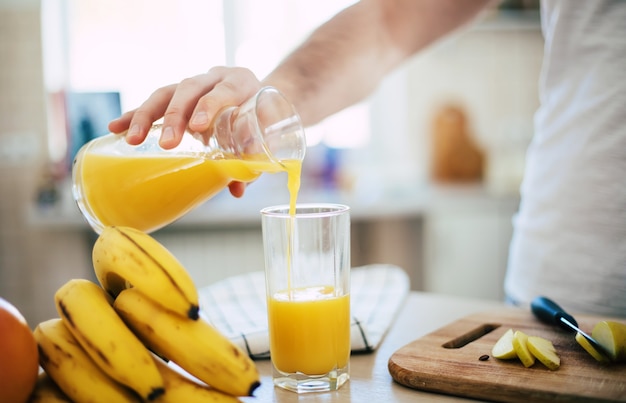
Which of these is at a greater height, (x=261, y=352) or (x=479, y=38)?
(x=479, y=38)

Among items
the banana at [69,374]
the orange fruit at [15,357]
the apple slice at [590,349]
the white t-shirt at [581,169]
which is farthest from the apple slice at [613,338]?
the orange fruit at [15,357]

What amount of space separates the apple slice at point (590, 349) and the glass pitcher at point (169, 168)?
0.43 m

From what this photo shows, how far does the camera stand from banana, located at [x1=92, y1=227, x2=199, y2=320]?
2.21 ft

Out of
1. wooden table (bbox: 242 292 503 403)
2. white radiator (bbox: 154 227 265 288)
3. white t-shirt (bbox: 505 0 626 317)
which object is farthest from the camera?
white radiator (bbox: 154 227 265 288)

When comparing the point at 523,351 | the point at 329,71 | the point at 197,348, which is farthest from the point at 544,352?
the point at 329,71

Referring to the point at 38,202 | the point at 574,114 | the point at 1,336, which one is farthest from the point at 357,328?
the point at 38,202

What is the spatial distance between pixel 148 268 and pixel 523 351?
45 centimetres

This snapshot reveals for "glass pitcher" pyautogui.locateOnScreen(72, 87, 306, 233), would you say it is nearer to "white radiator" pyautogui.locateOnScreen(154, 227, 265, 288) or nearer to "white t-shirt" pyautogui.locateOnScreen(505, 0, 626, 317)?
"white t-shirt" pyautogui.locateOnScreen(505, 0, 626, 317)

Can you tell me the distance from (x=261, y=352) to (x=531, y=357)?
1.20 ft

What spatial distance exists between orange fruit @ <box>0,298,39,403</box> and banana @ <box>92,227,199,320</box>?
11cm

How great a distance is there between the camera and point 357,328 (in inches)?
37.4

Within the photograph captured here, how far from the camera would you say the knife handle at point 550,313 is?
939 mm

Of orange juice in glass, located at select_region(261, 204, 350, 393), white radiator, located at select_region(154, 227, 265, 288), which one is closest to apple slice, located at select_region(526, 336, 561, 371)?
orange juice in glass, located at select_region(261, 204, 350, 393)

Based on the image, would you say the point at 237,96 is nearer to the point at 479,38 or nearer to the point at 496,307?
the point at 496,307
